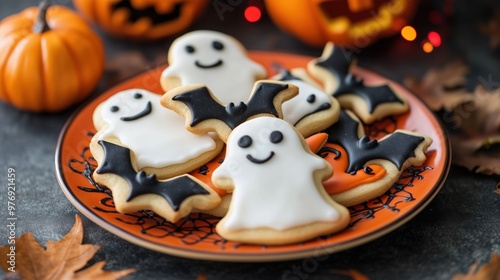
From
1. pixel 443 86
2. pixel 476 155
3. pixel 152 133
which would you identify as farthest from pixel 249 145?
pixel 443 86

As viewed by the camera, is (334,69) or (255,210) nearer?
(255,210)

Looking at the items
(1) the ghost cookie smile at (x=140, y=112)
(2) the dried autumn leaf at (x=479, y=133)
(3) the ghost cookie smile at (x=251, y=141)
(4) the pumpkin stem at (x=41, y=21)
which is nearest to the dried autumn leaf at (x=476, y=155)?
(2) the dried autumn leaf at (x=479, y=133)

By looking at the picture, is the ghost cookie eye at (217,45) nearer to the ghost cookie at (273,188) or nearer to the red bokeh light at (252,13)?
the ghost cookie at (273,188)

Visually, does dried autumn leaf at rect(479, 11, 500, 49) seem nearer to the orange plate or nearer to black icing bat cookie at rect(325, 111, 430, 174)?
the orange plate

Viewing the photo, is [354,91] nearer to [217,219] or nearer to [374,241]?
[374,241]

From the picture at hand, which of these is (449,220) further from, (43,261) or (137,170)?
(43,261)

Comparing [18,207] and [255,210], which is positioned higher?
[255,210]

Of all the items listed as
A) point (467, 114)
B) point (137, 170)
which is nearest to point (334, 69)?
point (467, 114)
